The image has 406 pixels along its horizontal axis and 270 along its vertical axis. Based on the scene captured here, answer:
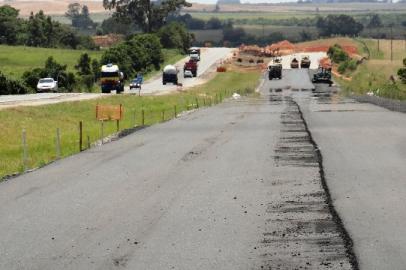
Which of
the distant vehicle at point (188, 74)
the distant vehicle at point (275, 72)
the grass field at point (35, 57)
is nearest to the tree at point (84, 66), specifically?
the grass field at point (35, 57)

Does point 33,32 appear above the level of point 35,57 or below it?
above

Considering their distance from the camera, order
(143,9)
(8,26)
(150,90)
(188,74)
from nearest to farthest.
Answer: (150,90) < (188,74) < (8,26) < (143,9)

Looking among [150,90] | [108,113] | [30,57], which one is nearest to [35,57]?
[30,57]

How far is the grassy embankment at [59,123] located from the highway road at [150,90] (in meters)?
2.51

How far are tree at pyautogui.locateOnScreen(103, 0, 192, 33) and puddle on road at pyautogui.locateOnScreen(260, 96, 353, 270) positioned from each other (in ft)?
549

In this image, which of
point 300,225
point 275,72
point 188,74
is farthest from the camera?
point 188,74

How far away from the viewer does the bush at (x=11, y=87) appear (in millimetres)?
78062

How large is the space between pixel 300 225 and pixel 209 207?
2.96 metres

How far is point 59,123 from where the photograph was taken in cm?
5050

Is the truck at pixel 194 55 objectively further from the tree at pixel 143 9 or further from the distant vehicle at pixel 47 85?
the distant vehicle at pixel 47 85

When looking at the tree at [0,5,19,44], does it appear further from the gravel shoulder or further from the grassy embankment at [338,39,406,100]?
the gravel shoulder

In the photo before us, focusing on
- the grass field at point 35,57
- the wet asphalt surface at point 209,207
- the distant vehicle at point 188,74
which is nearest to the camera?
the wet asphalt surface at point 209,207

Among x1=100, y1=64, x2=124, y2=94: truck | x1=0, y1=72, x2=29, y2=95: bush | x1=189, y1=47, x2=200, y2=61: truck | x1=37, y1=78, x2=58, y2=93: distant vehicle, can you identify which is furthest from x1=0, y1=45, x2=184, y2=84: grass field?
x1=0, y1=72, x2=29, y2=95: bush

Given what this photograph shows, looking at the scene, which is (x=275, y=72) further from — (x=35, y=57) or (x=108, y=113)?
(x=108, y=113)
